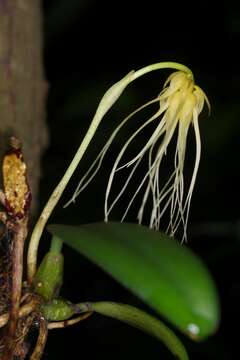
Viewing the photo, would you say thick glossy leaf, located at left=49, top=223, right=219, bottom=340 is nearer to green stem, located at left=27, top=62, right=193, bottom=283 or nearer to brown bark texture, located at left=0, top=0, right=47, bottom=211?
green stem, located at left=27, top=62, right=193, bottom=283

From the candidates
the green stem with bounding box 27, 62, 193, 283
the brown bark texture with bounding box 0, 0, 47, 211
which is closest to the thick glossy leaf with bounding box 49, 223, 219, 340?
the green stem with bounding box 27, 62, 193, 283

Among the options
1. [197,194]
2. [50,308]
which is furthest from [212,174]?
[50,308]

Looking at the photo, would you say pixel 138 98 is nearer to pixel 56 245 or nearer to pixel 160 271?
pixel 56 245

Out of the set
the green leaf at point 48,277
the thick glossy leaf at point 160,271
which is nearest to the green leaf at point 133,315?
the green leaf at point 48,277

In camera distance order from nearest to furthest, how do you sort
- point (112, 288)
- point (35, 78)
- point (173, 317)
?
point (173, 317), point (35, 78), point (112, 288)

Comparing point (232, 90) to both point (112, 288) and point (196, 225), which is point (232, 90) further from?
point (112, 288)

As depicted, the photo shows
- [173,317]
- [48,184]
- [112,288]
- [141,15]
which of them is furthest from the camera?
[141,15]

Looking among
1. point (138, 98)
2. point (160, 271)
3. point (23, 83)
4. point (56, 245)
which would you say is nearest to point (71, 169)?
point (56, 245)
